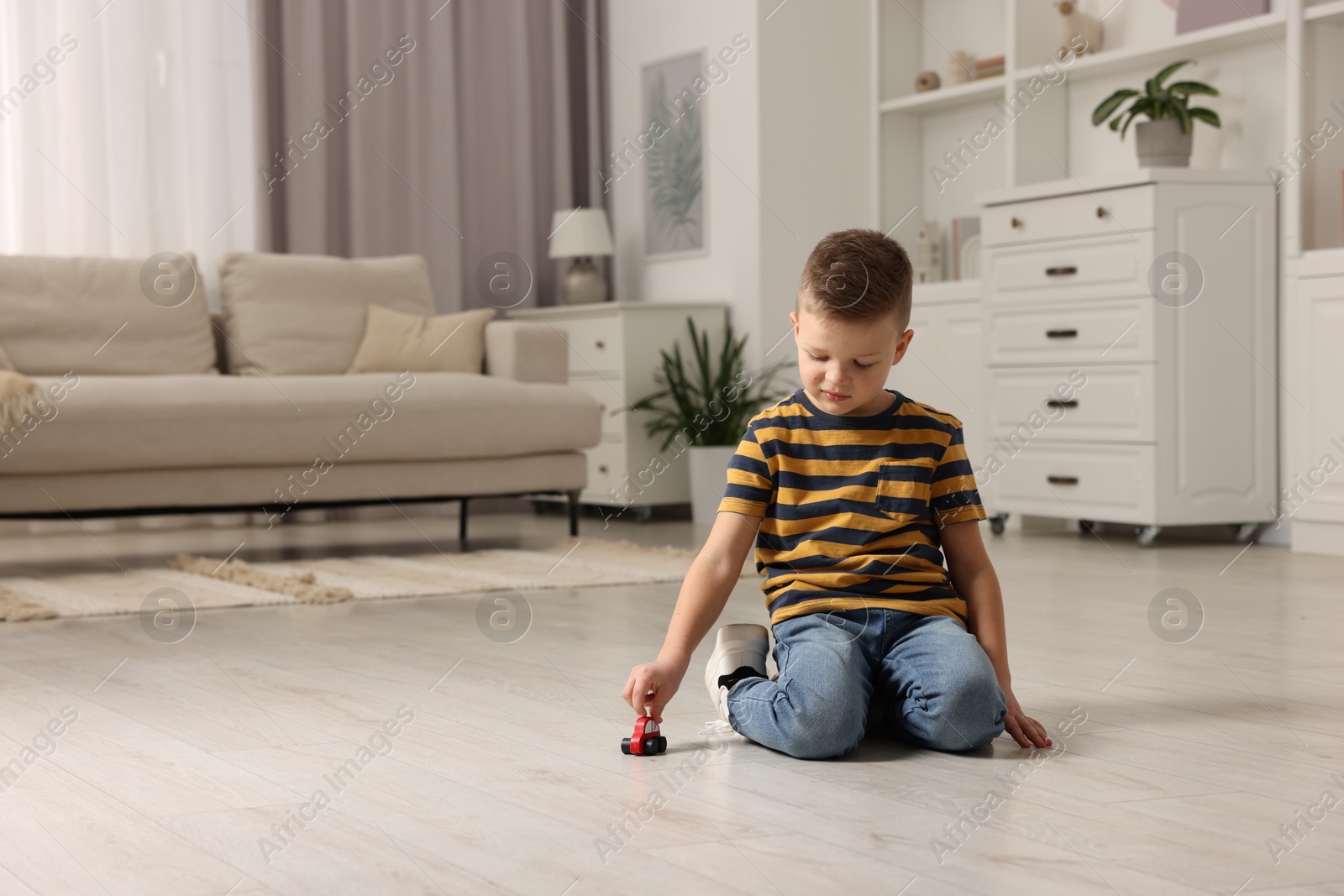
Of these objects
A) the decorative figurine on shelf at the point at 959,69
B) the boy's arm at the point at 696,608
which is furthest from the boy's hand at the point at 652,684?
the decorative figurine on shelf at the point at 959,69

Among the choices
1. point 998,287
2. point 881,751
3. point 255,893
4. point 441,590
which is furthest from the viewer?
point 998,287

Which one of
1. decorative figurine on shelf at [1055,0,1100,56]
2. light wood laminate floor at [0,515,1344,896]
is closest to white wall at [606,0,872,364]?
decorative figurine on shelf at [1055,0,1100,56]

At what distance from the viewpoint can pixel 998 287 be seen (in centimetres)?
423

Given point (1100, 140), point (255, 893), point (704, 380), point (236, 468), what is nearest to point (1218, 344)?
point (1100, 140)

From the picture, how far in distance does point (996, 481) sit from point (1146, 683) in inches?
93.2

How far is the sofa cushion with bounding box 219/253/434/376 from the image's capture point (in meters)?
4.39

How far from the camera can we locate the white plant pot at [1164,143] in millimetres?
3949

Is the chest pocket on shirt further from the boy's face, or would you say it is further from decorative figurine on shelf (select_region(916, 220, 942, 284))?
decorative figurine on shelf (select_region(916, 220, 942, 284))

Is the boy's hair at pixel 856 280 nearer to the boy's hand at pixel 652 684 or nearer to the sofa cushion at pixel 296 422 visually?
the boy's hand at pixel 652 684

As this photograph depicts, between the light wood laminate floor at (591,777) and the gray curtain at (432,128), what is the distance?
9.54 feet

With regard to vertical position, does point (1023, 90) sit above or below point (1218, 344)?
above

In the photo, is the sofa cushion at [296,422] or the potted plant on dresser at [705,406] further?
the potted plant on dresser at [705,406]

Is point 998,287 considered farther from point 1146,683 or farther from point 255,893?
point 255,893

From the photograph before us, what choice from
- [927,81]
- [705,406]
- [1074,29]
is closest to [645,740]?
[705,406]
